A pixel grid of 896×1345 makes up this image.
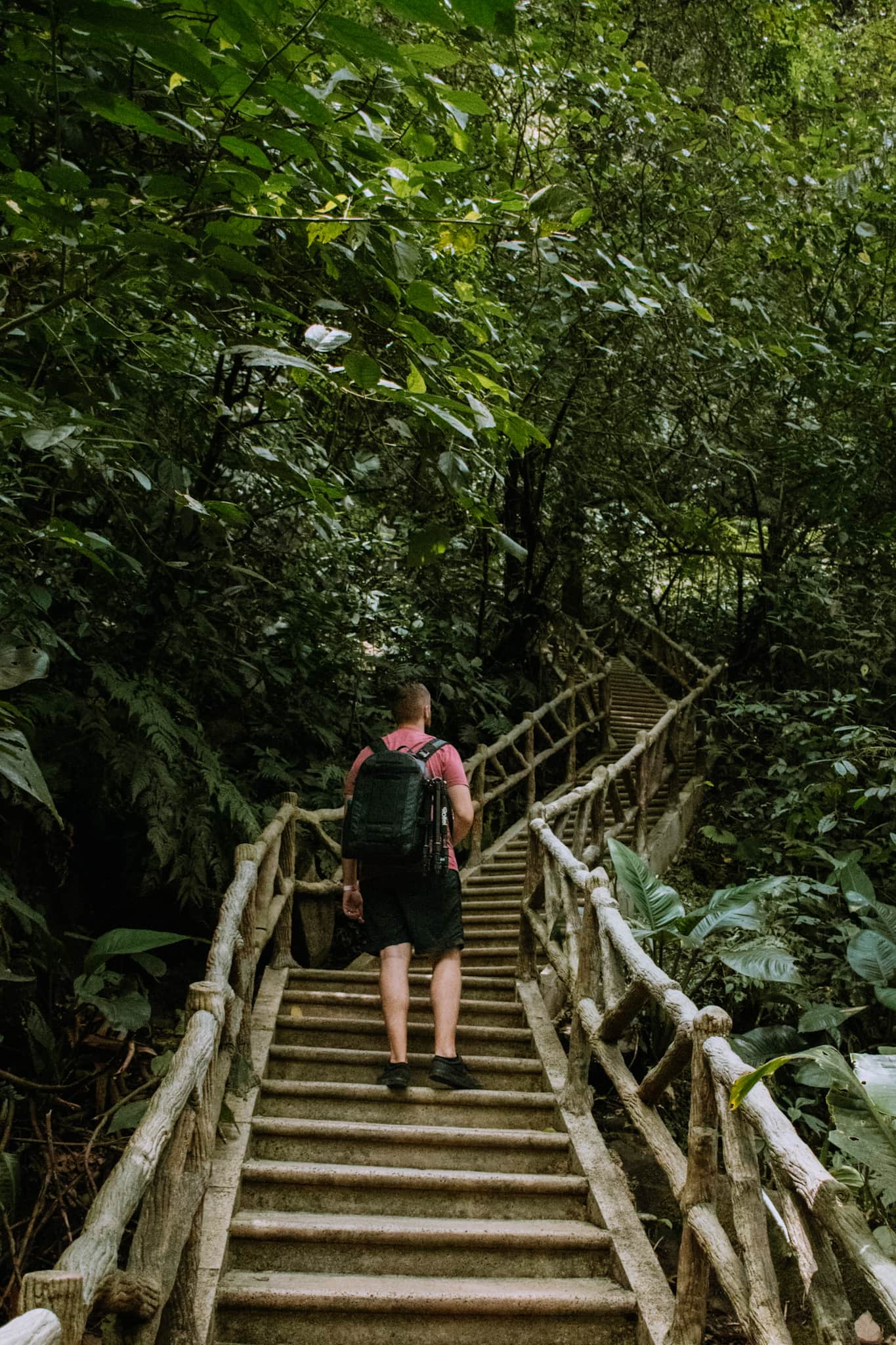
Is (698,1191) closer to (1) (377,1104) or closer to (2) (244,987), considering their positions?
(1) (377,1104)

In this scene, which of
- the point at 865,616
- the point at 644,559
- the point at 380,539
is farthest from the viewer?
the point at 644,559

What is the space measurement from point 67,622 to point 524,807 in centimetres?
557

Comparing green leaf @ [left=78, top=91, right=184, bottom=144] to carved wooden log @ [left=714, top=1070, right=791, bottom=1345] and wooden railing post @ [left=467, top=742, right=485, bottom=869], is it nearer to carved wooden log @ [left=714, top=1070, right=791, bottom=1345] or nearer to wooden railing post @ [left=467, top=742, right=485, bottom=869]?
carved wooden log @ [left=714, top=1070, right=791, bottom=1345]

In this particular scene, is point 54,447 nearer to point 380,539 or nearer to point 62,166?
point 62,166

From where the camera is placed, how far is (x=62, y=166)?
6.17 ft

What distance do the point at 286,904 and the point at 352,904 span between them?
904mm

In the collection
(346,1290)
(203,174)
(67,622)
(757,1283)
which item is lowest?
(346,1290)

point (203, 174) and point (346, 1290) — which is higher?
point (203, 174)

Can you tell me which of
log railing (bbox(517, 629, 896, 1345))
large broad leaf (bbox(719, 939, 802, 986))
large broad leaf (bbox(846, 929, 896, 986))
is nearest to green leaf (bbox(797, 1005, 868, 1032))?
large broad leaf (bbox(719, 939, 802, 986))

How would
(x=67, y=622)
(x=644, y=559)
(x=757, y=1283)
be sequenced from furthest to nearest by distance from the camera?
1. (x=644, y=559)
2. (x=67, y=622)
3. (x=757, y=1283)

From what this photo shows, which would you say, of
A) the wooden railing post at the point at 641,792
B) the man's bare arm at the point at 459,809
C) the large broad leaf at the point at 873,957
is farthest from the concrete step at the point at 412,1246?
the wooden railing post at the point at 641,792

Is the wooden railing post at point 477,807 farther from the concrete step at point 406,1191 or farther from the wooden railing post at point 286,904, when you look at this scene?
the concrete step at point 406,1191

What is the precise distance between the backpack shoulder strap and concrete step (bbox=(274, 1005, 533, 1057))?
138 cm

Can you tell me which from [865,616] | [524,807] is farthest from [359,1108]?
[865,616]
